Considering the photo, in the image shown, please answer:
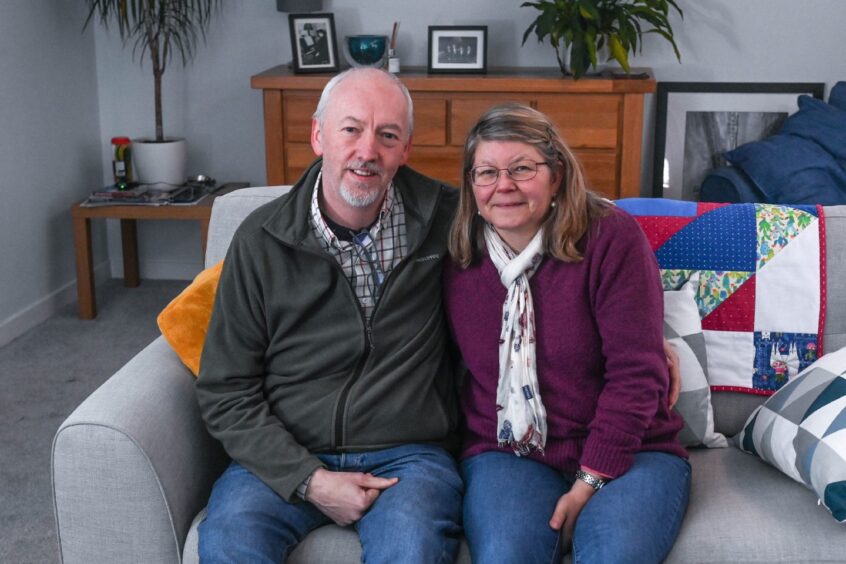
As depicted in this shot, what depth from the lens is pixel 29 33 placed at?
395 centimetres

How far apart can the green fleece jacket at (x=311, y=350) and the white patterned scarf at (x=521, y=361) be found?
0.45 feet

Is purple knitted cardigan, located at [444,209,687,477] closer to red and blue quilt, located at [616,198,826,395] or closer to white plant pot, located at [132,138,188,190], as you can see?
red and blue quilt, located at [616,198,826,395]

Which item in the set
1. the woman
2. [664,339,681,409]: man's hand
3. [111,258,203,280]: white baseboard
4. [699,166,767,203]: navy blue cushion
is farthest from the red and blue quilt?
[111,258,203,280]: white baseboard

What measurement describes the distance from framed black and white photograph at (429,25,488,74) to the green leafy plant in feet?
3.23

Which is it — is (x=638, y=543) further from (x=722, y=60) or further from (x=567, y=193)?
(x=722, y=60)

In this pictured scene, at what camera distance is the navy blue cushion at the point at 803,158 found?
3.55 m

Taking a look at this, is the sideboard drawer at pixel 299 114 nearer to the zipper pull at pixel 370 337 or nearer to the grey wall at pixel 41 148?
the grey wall at pixel 41 148

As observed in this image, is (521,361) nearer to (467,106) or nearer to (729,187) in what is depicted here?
(467,106)

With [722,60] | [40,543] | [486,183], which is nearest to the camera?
[486,183]

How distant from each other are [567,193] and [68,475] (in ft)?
3.12

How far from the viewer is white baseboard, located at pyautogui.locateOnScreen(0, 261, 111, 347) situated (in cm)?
380

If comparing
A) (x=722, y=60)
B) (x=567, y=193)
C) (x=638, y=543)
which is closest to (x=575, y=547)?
(x=638, y=543)

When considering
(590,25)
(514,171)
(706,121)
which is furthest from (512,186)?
(706,121)

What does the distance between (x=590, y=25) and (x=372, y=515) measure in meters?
2.62
